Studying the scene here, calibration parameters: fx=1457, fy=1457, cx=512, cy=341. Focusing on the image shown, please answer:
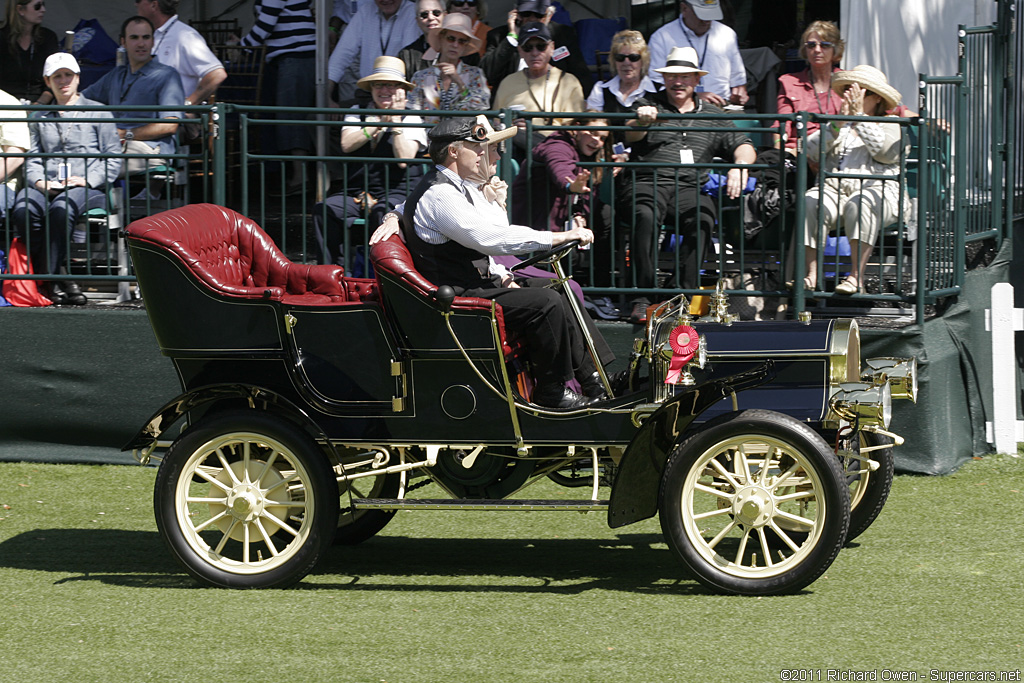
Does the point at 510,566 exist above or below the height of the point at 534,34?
below

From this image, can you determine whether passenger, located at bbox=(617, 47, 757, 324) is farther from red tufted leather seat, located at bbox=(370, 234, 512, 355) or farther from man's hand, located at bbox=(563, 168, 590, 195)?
red tufted leather seat, located at bbox=(370, 234, 512, 355)

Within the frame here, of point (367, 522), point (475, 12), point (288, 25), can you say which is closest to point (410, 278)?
point (367, 522)

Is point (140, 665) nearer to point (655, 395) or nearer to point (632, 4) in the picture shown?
point (655, 395)

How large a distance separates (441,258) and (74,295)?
3.58m

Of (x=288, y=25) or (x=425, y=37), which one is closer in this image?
(x=425, y=37)

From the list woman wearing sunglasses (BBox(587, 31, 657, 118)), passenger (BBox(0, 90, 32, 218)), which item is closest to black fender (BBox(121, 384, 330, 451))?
passenger (BBox(0, 90, 32, 218))

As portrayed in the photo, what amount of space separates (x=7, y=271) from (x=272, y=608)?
4077 mm

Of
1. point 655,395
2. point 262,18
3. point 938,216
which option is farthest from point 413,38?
point 655,395

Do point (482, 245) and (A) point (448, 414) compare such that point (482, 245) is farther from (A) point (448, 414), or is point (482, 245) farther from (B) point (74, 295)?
(B) point (74, 295)

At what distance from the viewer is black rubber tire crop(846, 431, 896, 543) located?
20.5 feet

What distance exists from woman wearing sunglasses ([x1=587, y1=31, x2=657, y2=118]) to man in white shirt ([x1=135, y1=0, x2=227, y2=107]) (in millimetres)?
2829

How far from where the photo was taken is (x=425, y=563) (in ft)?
20.8

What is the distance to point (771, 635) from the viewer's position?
501cm

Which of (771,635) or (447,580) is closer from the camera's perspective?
(771,635)
